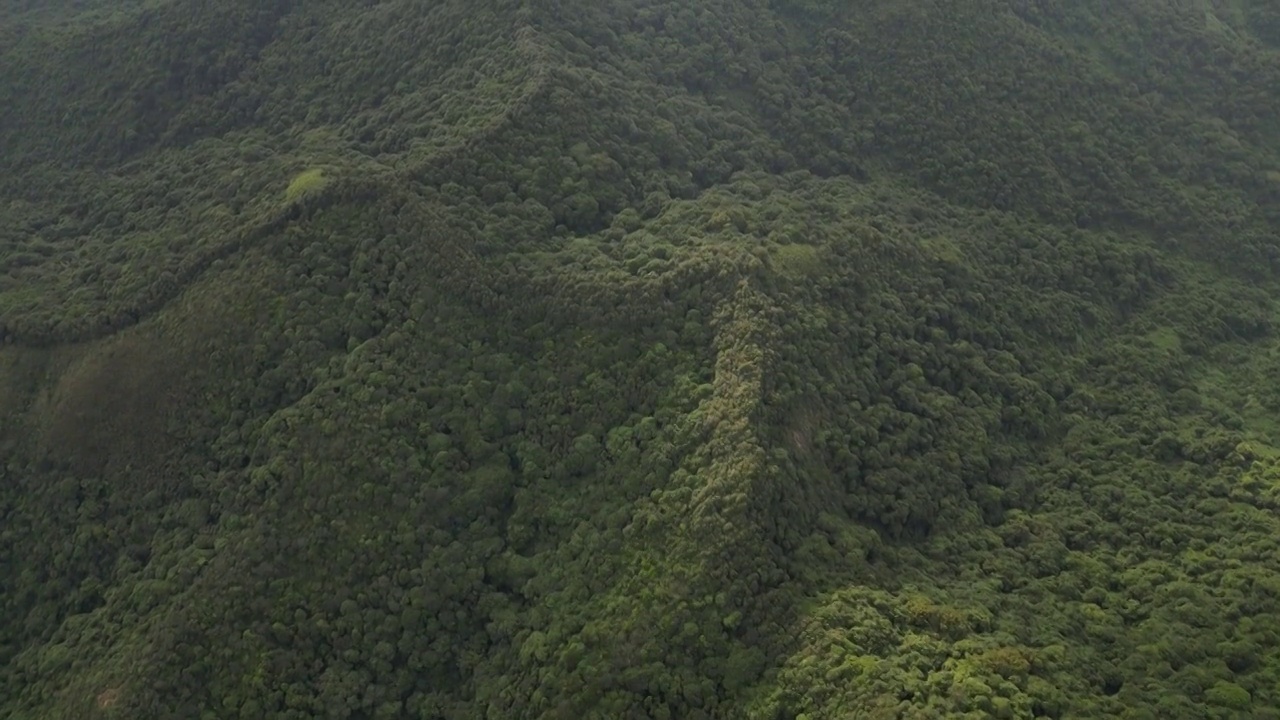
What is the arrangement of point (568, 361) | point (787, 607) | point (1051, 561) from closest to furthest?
point (787, 607), point (1051, 561), point (568, 361)

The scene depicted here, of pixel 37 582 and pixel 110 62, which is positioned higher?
pixel 110 62

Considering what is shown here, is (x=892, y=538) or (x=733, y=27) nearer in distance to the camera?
(x=892, y=538)

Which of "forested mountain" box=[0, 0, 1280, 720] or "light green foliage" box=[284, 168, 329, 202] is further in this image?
"light green foliage" box=[284, 168, 329, 202]

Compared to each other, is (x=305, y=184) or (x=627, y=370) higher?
(x=305, y=184)

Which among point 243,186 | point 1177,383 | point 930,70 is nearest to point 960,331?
point 1177,383

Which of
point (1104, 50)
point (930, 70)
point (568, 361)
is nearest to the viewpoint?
point (568, 361)

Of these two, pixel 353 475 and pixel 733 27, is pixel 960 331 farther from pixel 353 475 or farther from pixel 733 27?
pixel 353 475

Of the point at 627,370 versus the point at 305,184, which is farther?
the point at 305,184

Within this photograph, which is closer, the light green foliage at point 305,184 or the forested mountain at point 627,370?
the forested mountain at point 627,370
